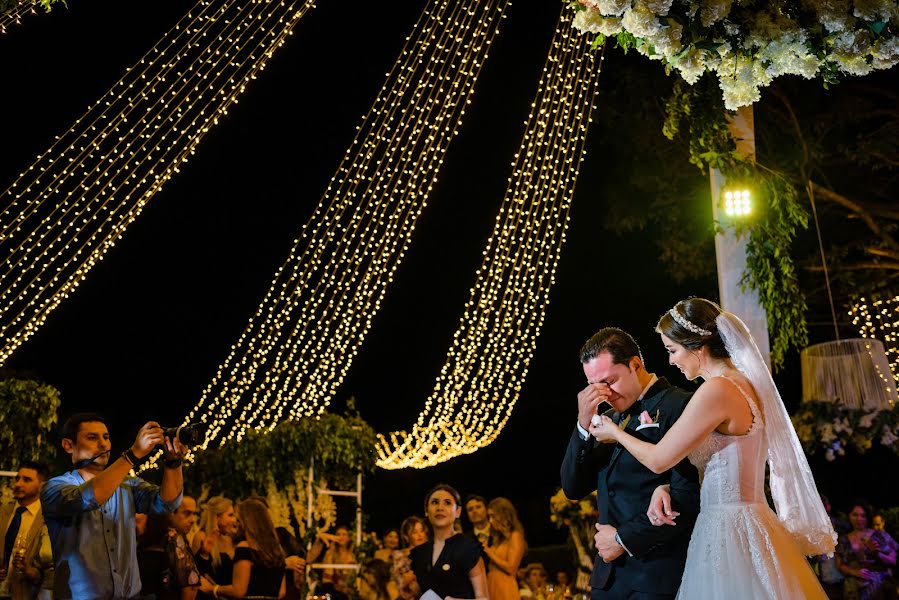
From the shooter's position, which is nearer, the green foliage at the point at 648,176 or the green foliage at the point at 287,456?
the green foliage at the point at 287,456

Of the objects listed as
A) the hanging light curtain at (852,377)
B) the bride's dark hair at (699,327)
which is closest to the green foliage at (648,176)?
the hanging light curtain at (852,377)

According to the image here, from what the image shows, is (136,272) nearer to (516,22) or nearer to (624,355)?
(516,22)

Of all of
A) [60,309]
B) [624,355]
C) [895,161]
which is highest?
[895,161]

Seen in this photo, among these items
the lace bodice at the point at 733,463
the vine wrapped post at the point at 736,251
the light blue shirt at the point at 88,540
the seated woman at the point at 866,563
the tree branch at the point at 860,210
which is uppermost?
the tree branch at the point at 860,210

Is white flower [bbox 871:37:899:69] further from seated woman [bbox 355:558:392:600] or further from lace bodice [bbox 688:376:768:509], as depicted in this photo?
seated woman [bbox 355:558:392:600]

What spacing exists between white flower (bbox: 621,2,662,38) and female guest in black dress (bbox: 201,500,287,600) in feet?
11.6

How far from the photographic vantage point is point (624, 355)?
3.46 m

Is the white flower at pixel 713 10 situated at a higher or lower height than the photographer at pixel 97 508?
higher

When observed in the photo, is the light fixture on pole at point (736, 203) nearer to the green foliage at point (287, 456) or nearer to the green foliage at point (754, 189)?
the green foliage at point (754, 189)

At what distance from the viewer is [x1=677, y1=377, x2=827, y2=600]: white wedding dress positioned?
311 cm

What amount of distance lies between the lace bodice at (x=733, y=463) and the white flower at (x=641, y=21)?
1220 millimetres

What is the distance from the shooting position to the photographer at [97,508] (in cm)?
378

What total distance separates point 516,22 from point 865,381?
5.29 m

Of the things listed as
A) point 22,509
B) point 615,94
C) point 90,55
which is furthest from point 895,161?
point 22,509
